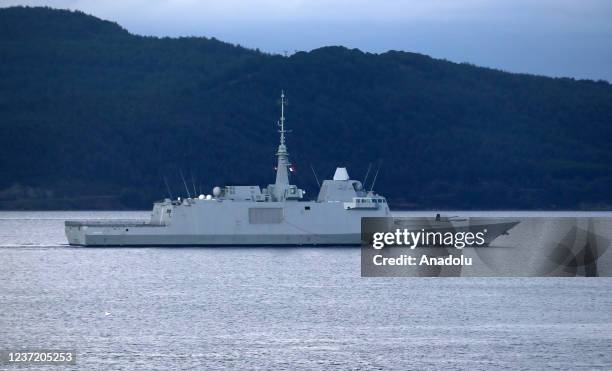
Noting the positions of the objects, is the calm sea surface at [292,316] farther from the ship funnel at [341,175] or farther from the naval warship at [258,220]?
the ship funnel at [341,175]

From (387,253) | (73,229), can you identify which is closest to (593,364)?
(387,253)

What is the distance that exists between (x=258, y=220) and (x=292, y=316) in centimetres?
2425

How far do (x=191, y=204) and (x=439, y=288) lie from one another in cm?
1776

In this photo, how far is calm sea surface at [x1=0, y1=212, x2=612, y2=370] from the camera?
109ft

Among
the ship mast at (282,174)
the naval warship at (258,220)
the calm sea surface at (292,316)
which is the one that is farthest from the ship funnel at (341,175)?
the calm sea surface at (292,316)

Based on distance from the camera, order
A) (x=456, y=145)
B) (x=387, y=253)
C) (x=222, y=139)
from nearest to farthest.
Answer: (x=387, y=253) → (x=222, y=139) → (x=456, y=145)

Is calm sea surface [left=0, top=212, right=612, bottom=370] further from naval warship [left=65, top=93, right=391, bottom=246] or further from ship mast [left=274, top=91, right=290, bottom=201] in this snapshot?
ship mast [left=274, top=91, right=290, bottom=201]

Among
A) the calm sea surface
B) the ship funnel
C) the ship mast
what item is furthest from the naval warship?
the calm sea surface

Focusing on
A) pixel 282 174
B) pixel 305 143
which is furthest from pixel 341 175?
pixel 305 143

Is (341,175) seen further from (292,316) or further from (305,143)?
(305,143)

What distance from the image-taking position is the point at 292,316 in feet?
135

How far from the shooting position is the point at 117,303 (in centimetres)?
4538

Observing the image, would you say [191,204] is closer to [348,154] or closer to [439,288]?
[439,288]

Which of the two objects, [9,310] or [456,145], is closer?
[9,310]
